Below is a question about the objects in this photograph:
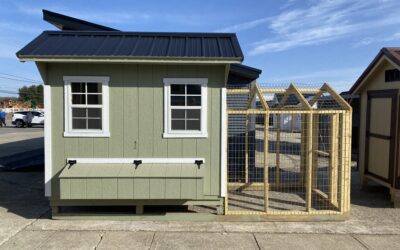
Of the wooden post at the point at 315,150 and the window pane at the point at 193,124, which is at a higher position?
the window pane at the point at 193,124

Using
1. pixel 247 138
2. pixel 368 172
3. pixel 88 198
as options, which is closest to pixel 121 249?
pixel 88 198

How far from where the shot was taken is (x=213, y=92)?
6.41 metres

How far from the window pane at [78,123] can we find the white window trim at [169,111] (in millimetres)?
1440

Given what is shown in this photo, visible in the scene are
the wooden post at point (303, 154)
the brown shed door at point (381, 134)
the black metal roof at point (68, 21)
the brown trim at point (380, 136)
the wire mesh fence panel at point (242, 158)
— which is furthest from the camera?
the black metal roof at point (68, 21)

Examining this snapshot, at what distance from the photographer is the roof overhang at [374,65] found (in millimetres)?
7319

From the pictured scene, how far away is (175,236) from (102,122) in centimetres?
235

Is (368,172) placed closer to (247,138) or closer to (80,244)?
(247,138)

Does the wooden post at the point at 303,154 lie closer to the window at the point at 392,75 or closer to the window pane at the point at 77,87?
the window at the point at 392,75

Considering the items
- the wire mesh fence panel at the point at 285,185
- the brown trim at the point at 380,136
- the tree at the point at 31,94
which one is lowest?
the wire mesh fence panel at the point at 285,185

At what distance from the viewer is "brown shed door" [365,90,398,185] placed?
750 centimetres

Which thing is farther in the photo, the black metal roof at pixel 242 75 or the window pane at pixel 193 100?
the black metal roof at pixel 242 75

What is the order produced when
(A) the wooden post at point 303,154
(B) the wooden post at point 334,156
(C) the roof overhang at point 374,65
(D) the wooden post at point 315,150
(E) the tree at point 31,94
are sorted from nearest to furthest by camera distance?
(B) the wooden post at point 334,156
(C) the roof overhang at point 374,65
(D) the wooden post at point 315,150
(A) the wooden post at point 303,154
(E) the tree at point 31,94

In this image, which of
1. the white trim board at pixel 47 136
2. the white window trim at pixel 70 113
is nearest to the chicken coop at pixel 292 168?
the white window trim at pixel 70 113

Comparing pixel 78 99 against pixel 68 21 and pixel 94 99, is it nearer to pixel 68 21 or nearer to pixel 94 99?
pixel 94 99
